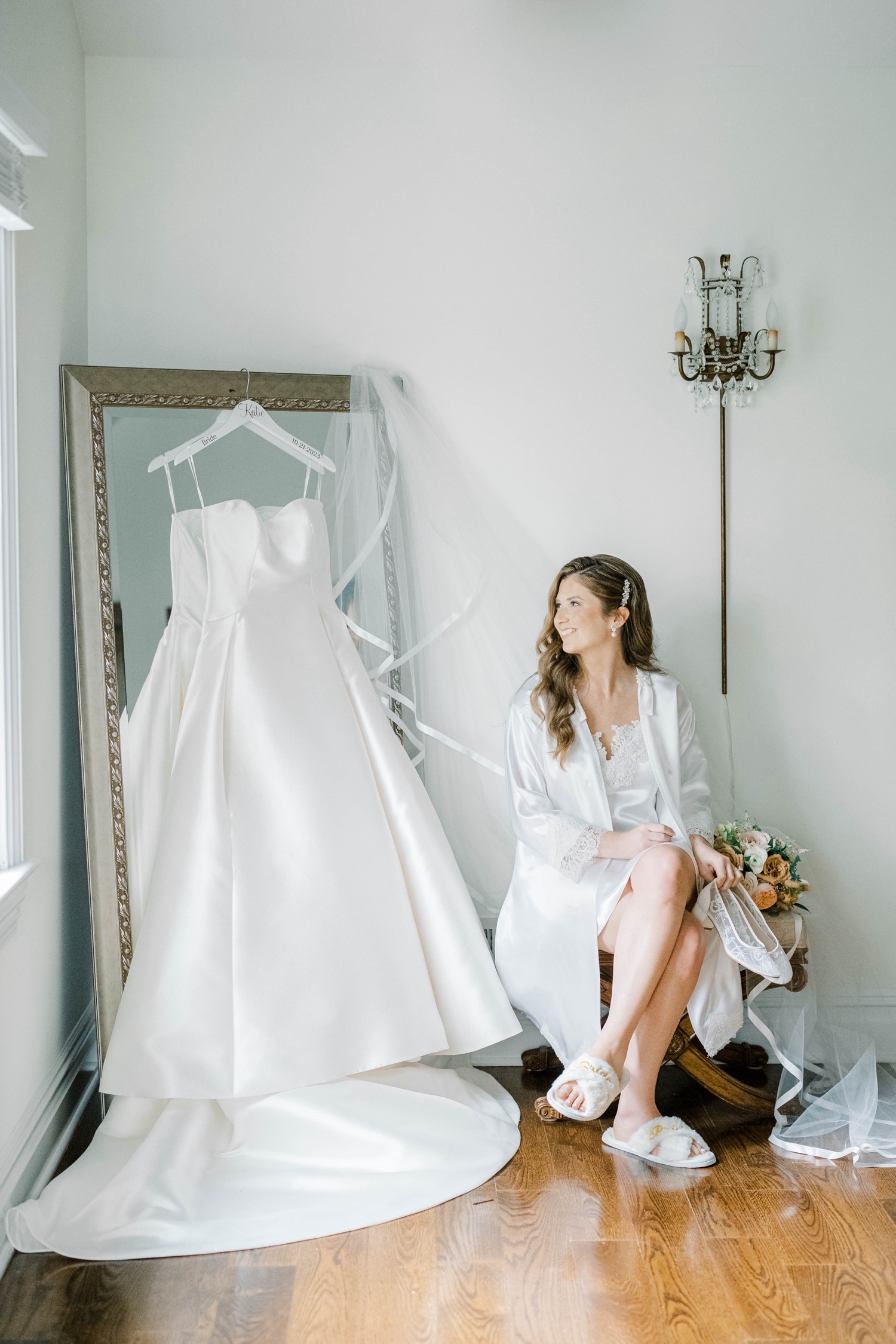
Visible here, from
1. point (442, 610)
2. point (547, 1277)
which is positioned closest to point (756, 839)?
point (442, 610)

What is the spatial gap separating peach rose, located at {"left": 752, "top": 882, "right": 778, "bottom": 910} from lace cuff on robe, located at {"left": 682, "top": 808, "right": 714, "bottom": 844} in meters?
0.17

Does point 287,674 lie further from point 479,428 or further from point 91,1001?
point 91,1001

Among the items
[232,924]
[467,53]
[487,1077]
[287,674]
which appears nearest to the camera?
[232,924]

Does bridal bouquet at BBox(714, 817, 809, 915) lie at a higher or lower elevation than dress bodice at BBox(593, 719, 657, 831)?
lower

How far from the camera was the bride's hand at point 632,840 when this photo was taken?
2.42m

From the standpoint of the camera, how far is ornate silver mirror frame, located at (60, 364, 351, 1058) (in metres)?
2.49

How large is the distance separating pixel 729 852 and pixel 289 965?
1.10 meters

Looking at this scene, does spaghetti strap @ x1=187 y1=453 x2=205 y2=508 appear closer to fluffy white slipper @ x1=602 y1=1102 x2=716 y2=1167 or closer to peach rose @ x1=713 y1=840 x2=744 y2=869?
peach rose @ x1=713 y1=840 x2=744 y2=869

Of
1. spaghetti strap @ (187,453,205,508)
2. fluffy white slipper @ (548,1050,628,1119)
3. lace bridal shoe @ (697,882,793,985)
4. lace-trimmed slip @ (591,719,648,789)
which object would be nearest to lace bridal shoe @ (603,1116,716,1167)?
fluffy white slipper @ (548,1050,628,1119)

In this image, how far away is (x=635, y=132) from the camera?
286cm

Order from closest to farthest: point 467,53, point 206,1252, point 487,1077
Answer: point 206,1252, point 487,1077, point 467,53

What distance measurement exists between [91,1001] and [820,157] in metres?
3.12

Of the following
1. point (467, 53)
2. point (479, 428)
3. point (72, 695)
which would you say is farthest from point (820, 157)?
point (72, 695)

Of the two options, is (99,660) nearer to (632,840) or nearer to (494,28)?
(632,840)
